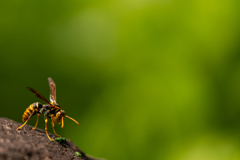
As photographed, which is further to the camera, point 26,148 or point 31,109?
point 31,109

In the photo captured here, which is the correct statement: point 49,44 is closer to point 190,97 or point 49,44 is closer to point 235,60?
point 190,97

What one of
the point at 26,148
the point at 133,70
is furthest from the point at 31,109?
the point at 133,70

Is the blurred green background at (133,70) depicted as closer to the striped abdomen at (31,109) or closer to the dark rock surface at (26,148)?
the striped abdomen at (31,109)

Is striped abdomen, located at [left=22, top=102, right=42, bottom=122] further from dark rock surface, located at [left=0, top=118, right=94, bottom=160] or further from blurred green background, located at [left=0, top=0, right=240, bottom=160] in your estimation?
blurred green background, located at [left=0, top=0, right=240, bottom=160]

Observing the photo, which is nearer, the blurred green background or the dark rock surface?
the dark rock surface

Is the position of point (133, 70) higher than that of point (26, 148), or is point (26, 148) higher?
point (133, 70)

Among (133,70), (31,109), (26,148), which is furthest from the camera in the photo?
(133,70)

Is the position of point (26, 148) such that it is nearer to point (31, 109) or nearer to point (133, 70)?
point (31, 109)

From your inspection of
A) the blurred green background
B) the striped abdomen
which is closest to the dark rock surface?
the striped abdomen
